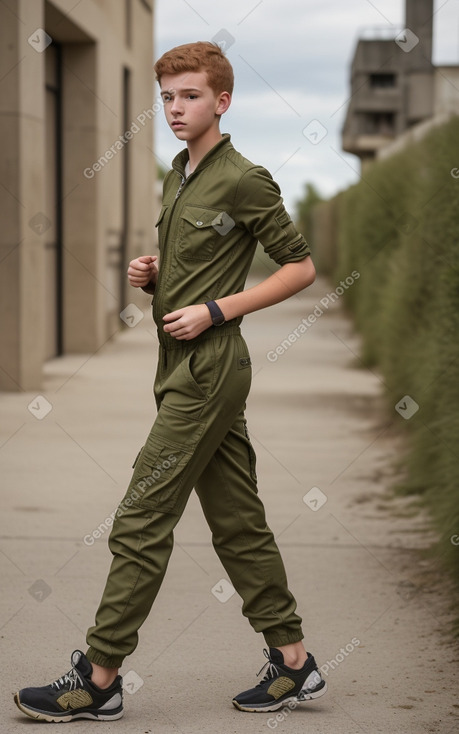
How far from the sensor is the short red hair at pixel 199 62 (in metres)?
3.07

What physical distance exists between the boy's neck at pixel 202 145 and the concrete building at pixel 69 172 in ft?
22.3

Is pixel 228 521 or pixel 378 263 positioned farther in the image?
pixel 378 263

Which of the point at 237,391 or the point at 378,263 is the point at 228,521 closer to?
the point at 237,391

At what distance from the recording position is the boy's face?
3076 millimetres

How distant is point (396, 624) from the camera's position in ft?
13.8

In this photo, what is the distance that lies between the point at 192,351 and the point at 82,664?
914 mm

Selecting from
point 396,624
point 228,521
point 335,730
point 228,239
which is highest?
point 228,239

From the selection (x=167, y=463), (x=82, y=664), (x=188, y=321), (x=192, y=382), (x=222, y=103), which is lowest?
(x=82, y=664)

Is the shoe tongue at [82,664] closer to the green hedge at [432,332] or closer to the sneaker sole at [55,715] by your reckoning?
the sneaker sole at [55,715]

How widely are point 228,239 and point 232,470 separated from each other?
25.9 inches

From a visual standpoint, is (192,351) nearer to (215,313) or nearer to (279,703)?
(215,313)

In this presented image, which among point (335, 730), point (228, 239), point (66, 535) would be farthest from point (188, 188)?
point (66, 535)

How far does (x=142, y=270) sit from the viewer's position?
323cm

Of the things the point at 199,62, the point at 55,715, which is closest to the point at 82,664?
the point at 55,715
